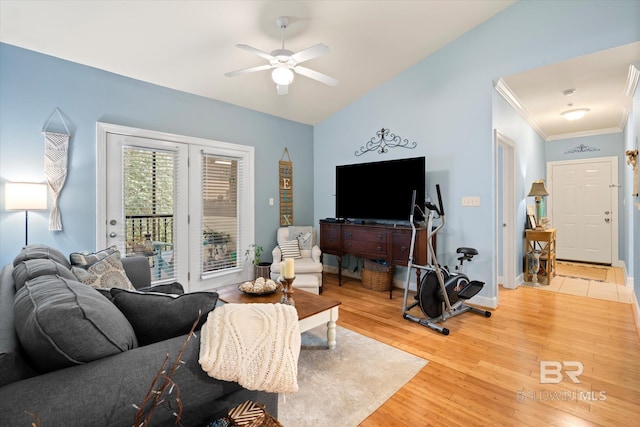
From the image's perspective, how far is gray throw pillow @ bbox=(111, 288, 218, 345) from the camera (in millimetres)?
1158

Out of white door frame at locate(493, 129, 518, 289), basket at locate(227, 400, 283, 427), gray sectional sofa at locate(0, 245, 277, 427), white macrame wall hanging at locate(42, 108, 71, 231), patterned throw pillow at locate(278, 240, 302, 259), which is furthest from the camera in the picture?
patterned throw pillow at locate(278, 240, 302, 259)

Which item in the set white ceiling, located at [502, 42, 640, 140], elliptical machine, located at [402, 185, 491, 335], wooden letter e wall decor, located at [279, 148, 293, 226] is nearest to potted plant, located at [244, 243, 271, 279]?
wooden letter e wall decor, located at [279, 148, 293, 226]

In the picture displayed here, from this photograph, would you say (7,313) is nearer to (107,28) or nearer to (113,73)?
(107,28)

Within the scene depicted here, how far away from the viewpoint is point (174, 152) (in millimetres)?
3676

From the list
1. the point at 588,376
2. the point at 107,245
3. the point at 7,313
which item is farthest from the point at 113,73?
the point at 588,376

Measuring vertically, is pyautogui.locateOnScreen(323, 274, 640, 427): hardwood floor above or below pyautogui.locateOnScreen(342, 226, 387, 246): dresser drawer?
below

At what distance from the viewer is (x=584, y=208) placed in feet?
19.0

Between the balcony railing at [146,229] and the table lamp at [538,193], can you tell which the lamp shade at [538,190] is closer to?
the table lamp at [538,193]

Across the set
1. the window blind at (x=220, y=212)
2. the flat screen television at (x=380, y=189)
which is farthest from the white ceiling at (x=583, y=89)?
the window blind at (x=220, y=212)

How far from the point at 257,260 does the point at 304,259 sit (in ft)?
2.26

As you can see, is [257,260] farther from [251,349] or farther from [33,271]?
[251,349]

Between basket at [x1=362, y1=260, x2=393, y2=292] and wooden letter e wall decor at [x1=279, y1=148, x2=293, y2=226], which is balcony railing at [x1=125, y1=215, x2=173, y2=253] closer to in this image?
wooden letter e wall decor at [x1=279, y1=148, x2=293, y2=226]

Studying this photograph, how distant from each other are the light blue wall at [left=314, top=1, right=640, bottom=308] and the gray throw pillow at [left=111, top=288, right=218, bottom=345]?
330 cm

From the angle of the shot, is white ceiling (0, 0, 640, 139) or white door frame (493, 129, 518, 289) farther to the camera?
white door frame (493, 129, 518, 289)
